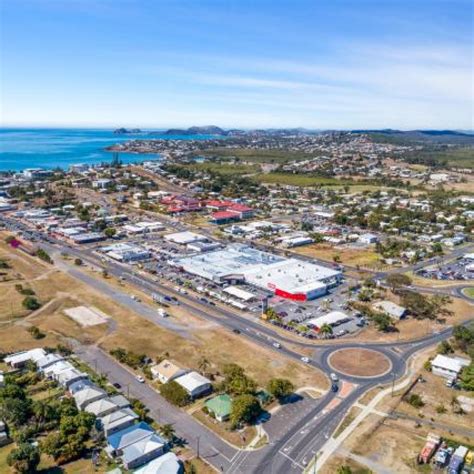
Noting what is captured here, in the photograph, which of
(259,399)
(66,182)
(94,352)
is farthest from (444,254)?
(66,182)

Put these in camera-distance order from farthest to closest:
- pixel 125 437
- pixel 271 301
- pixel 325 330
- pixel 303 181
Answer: pixel 303 181
pixel 271 301
pixel 325 330
pixel 125 437

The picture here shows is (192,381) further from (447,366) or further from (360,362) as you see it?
(447,366)

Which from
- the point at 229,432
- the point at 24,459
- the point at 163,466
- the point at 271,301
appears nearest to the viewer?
the point at 24,459

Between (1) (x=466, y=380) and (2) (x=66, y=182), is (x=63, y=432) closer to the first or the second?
(1) (x=466, y=380)

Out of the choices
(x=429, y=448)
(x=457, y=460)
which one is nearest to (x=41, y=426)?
(x=429, y=448)

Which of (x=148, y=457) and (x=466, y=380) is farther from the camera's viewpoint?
(x=466, y=380)

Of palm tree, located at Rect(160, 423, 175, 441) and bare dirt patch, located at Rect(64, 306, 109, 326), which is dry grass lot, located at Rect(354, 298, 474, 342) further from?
bare dirt patch, located at Rect(64, 306, 109, 326)

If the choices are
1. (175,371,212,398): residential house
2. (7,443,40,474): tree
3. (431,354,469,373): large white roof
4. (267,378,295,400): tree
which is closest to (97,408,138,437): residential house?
(7,443,40,474): tree

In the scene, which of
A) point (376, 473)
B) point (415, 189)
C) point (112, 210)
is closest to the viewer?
point (376, 473)
